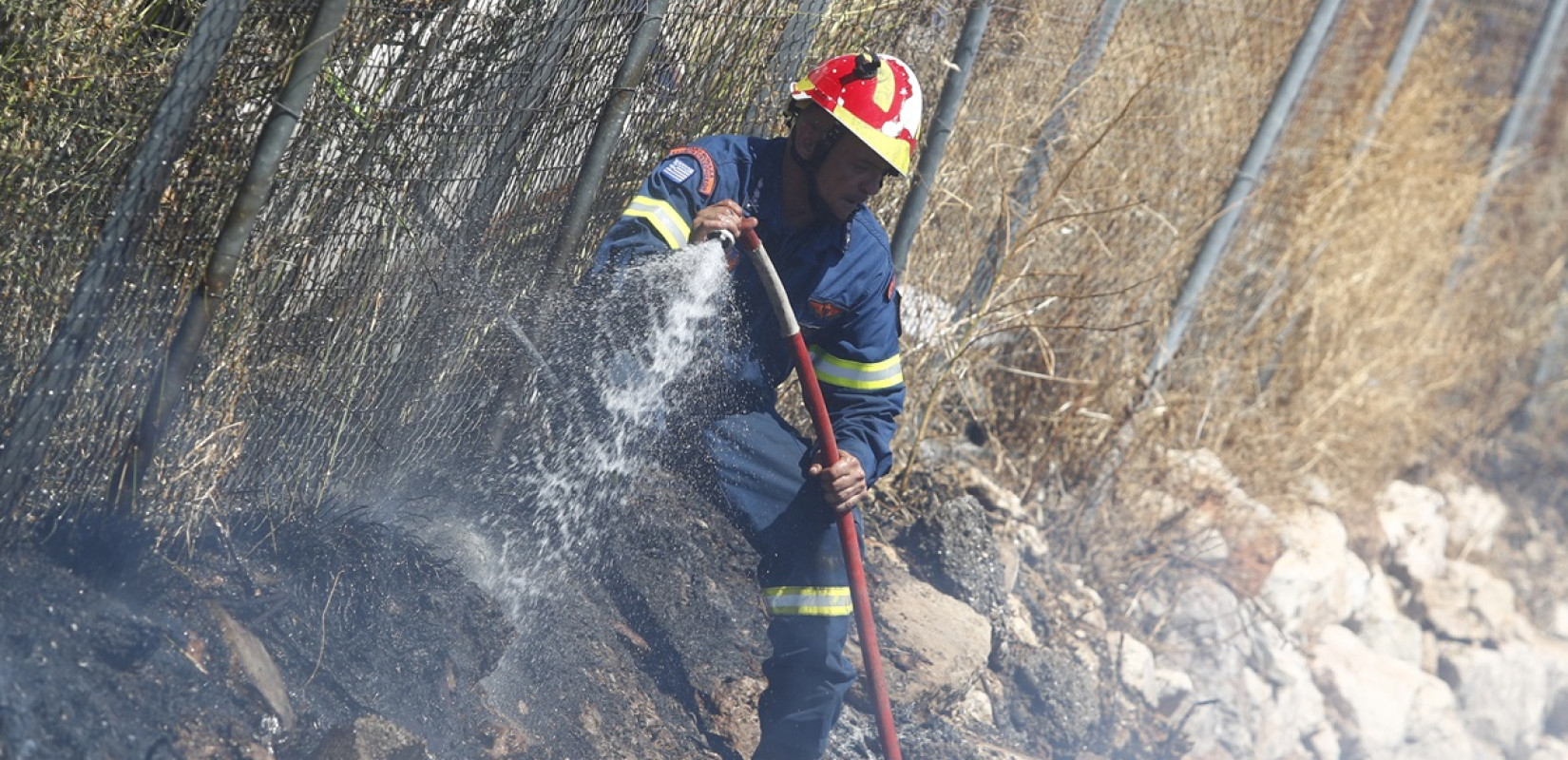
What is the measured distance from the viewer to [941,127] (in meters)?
4.46

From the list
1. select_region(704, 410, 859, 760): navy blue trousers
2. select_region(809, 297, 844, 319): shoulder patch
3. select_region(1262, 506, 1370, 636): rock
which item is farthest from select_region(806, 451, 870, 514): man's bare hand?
select_region(1262, 506, 1370, 636): rock

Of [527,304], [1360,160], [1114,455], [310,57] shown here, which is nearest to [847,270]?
[527,304]

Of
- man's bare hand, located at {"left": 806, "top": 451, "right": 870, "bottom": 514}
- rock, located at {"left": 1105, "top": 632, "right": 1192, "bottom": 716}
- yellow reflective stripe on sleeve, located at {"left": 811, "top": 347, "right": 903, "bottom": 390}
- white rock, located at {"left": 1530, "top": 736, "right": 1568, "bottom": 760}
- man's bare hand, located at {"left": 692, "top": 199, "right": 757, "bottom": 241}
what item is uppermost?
man's bare hand, located at {"left": 692, "top": 199, "right": 757, "bottom": 241}

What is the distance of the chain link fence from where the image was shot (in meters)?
2.70

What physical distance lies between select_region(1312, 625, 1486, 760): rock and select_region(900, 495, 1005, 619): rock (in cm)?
245

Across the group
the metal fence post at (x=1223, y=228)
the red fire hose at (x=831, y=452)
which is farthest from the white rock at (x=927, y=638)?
the metal fence post at (x=1223, y=228)

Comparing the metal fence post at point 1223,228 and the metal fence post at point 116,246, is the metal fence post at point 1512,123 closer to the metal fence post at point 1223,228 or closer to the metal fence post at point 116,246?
the metal fence post at point 1223,228

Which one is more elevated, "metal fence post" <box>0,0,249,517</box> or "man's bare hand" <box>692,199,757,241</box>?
"man's bare hand" <box>692,199,757,241</box>

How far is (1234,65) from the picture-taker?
5883mm

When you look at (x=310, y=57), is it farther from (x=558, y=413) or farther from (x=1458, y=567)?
(x=1458, y=567)

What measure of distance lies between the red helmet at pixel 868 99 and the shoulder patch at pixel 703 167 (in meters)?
0.30

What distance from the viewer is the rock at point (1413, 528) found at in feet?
25.6

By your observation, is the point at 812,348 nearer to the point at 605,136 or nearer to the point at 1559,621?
the point at 605,136

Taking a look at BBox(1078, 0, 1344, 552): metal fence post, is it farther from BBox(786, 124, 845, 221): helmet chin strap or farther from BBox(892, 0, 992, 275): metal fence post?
BBox(786, 124, 845, 221): helmet chin strap
